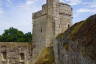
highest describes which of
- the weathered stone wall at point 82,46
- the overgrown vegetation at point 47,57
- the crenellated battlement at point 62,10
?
the crenellated battlement at point 62,10

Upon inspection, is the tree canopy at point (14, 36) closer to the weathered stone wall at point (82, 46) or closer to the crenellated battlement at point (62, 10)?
the crenellated battlement at point (62, 10)

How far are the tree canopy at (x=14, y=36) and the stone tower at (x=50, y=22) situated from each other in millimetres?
14814

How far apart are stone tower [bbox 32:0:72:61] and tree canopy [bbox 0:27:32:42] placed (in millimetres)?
14814

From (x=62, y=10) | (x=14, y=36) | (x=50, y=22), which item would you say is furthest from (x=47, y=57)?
(x=14, y=36)

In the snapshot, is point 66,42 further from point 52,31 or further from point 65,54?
point 52,31

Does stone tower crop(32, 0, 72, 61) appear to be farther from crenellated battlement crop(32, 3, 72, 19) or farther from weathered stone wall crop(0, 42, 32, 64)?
weathered stone wall crop(0, 42, 32, 64)

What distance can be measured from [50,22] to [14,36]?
1799 cm

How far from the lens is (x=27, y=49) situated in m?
29.8

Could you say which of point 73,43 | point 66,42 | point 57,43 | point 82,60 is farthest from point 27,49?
point 82,60

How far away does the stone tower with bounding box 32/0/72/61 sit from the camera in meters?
27.9

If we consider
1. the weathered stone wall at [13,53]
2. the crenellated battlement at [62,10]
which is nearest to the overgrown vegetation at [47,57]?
the weathered stone wall at [13,53]

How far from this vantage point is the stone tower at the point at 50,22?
91.6 feet

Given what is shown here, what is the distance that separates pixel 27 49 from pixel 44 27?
3.56 meters

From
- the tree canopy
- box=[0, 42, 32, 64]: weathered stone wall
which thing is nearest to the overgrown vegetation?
box=[0, 42, 32, 64]: weathered stone wall
